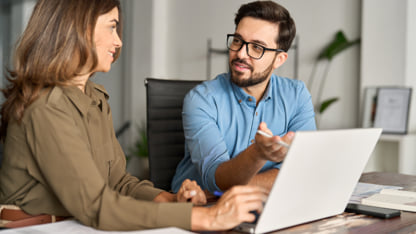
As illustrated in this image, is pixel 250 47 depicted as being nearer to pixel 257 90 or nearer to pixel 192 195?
pixel 257 90

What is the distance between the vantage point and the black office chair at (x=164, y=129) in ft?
6.49

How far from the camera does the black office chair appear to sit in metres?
1.98

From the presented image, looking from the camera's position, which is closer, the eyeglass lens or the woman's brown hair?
the woman's brown hair

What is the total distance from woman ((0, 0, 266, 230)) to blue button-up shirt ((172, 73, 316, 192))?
0.43 m

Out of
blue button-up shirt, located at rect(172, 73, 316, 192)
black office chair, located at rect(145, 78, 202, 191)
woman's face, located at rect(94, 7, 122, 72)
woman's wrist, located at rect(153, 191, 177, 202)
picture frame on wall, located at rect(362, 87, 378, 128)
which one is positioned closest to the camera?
woman's face, located at rect(94, 7, 122, 72)

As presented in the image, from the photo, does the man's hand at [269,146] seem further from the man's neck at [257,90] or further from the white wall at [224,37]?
the white wall at [224,37]

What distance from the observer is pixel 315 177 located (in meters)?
0.91

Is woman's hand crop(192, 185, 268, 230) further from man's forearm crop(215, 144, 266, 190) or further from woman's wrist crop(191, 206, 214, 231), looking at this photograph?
man's forearm crop(215, 144, 266, 190)

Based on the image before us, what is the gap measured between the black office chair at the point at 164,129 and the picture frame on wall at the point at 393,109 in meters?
1.81

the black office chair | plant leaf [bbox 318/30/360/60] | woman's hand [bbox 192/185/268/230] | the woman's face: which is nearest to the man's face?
the black office chair

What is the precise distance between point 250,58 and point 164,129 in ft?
1.73

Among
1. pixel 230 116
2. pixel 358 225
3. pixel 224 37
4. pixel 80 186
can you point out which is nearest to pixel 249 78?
pixel 230 116

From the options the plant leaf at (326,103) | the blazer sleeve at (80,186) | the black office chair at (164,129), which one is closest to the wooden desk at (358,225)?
the blazer sleeve at (80,186)

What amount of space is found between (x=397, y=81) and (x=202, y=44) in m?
2.10
